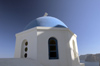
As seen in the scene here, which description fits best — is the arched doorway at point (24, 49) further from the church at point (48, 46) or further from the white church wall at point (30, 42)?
the church at point (48, 46)

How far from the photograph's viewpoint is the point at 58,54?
5.76 m

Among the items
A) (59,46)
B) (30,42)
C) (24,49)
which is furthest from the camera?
(24,49)

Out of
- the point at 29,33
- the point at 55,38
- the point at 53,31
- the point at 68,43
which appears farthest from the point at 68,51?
the point at 29,33

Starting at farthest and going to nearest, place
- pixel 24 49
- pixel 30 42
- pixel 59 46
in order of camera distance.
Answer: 1. pixel 24 49
2. pixel 30 42
3. pixel 59 46

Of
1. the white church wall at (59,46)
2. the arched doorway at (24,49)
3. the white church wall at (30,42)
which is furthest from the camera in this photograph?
the arched doorway at (24,49)

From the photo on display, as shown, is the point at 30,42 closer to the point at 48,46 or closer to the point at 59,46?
the point at 48,46

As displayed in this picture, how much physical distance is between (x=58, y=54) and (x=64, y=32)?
6.40 feet

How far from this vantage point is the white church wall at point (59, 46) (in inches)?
213

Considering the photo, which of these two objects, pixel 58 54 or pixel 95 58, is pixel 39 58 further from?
pixel 95 58

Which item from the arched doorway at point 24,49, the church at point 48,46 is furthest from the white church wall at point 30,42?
the arched doorway at point 24,49

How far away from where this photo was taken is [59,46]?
19.3 feet

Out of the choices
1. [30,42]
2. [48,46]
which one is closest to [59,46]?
[48,46]

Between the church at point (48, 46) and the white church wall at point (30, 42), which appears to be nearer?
the church at point (48, 46)

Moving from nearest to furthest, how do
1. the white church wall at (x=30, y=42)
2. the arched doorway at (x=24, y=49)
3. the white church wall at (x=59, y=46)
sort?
the white church wall at (x=59, y=46) → the white church wall at (x=30, y=42) → the arched doorway at (x=24, y=49)
